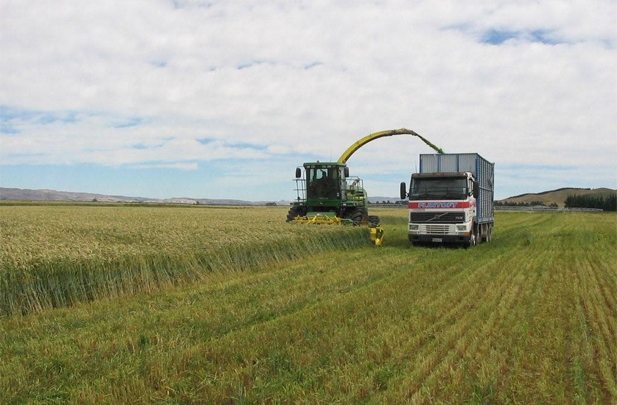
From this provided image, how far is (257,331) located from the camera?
675 centimetres

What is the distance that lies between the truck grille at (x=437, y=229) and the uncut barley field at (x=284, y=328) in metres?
4.82

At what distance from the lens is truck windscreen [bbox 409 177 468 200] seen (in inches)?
714

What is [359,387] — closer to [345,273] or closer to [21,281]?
[21,281]

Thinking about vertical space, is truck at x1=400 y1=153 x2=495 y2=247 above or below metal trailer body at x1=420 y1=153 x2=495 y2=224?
below

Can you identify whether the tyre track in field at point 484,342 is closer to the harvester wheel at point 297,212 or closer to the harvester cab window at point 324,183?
the harvester cab window at point 324,183

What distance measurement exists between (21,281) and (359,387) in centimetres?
589

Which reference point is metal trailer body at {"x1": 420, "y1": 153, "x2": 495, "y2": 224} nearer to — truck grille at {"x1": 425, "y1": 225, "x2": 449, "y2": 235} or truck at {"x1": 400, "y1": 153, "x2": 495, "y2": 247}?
truck at {"x1": 400, "y1": 153, "x2": 495, "y2": 247}

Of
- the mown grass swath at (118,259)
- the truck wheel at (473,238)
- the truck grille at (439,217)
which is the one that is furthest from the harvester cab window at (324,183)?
the mown grass swath at (118,259)

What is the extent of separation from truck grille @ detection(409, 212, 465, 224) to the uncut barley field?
470cm

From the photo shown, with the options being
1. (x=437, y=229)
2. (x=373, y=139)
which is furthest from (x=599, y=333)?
(x=373, y=139)

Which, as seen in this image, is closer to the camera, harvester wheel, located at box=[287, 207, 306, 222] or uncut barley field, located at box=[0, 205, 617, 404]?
uncut barley field, located at box=[0, 205, 617, 404]

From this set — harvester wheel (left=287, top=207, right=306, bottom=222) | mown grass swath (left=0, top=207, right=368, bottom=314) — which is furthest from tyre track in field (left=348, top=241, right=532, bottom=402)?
harvester wheel (left=287, top=207, right=306, bottom=222)

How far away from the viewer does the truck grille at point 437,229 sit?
18.2 metres

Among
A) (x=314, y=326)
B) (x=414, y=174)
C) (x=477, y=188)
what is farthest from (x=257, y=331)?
(x=477, y=188)
